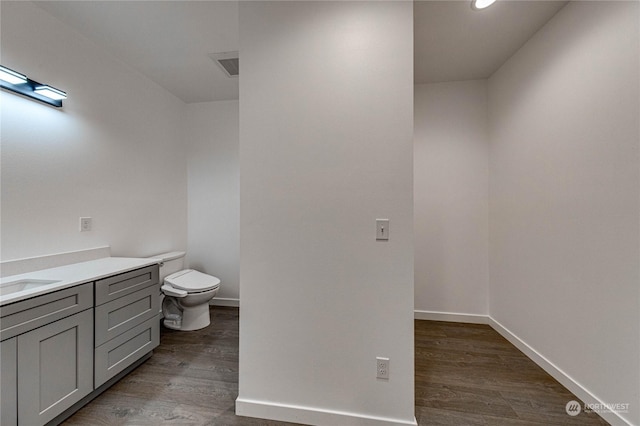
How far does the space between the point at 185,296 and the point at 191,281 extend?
195 millimetres

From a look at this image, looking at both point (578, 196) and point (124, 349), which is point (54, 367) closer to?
point (124, 349)

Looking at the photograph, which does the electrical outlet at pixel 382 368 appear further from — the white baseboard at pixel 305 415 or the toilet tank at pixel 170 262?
the toilet tank at pixel 170 262

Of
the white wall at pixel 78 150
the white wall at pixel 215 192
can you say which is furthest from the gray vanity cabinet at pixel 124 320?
the white wall at pixel 215 192

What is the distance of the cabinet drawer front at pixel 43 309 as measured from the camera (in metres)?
1.25

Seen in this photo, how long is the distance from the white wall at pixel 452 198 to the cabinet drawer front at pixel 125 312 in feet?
8.84

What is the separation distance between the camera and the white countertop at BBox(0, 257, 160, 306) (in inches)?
53.2

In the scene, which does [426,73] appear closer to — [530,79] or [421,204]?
[530,79]

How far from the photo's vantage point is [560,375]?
1.88 metres

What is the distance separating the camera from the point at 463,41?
2.22 meters

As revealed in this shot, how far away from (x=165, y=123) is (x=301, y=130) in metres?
2.43

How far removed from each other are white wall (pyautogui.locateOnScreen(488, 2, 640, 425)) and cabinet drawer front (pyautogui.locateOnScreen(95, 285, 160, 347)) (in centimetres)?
317

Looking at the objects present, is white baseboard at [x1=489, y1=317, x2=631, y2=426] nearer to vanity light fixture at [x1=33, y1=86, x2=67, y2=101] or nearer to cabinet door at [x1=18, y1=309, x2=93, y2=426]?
cabinet door at [x1=18, y1=309, x2=93, y2=426]

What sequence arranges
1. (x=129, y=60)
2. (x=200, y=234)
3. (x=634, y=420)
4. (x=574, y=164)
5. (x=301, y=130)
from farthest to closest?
(x=200, y=234)
(x=129, y=60)
(x=574, y=164)
(x=301, y=130)
(x=634, y=420)

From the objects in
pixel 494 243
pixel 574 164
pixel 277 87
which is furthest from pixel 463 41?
pixel 494 243
